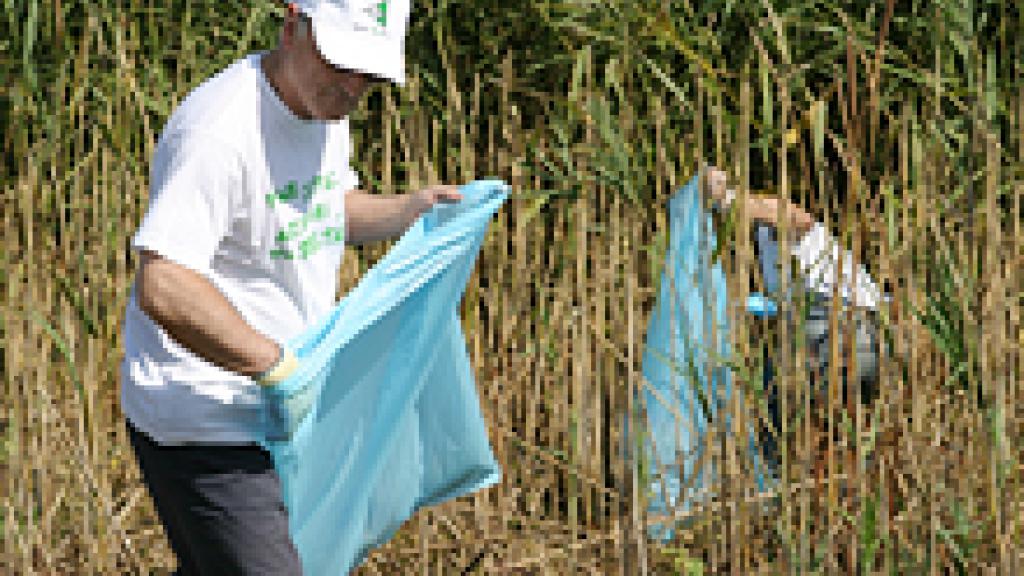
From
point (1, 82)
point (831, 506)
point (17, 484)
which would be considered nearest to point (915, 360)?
point (831, 506)

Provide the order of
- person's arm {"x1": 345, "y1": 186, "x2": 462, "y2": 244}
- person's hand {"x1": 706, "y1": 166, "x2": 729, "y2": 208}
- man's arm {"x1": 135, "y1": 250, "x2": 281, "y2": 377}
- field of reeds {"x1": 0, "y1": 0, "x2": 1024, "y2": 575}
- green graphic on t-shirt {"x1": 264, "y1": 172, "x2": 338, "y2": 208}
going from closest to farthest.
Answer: man's arm {"x1": 135, "y1": 250, "x2": 281, "y2": 377}, green graphic on t-shirt {"x1": 264, "y1": 172, "x2": 338, "y2": 208}, person's arm {"x1": 345, "y1": 186, "x2": 462, "y2": 244}, field of reeds {"x1": 0, "y1": 0, "x2": 1024, "y2": 575}, person's hand {"x1": 706, "y1": 166, "x2": 729, "y2": 208}

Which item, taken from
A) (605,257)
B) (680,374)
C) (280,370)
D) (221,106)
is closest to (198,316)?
(280,370)

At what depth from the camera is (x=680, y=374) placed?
105 inches

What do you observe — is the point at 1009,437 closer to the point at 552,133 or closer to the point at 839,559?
the point at 839,559

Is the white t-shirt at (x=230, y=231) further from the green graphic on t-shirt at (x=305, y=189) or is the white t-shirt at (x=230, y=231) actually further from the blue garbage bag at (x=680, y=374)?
the blue garbage bag at (x=680, y=374)

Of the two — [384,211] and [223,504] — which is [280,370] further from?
[384,211]

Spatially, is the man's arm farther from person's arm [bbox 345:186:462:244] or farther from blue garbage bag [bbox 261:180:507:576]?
person's arm [bbox 345:186:462:244]

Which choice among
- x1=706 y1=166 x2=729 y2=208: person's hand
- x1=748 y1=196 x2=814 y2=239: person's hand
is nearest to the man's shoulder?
x1=706 y1=166 x2=729 y2=208: person's hand

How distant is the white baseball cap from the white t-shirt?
0.14m

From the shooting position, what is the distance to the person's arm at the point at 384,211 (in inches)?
88.9

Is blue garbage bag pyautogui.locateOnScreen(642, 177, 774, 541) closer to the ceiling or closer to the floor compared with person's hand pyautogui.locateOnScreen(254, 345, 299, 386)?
closer to the floor

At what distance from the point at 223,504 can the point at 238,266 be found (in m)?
Result: 0.32

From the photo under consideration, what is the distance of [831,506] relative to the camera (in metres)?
2.34

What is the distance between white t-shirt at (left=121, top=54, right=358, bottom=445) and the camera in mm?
1826
